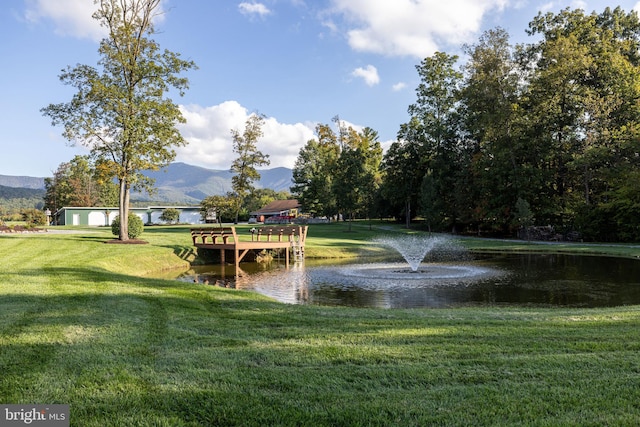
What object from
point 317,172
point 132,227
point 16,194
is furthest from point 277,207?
point 16,194

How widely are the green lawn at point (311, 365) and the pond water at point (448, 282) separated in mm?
3596

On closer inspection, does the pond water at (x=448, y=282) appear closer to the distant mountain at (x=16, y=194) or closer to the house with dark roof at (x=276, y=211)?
the house with dark roof at (x=276, y=211)

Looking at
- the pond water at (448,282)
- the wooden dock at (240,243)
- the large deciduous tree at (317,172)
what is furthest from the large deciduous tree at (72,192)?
the pond water at (448,282)

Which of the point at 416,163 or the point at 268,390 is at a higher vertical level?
the point at 416,163

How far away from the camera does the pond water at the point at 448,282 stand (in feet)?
37.4

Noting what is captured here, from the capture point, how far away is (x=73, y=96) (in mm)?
20516

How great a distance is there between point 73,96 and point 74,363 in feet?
64.7

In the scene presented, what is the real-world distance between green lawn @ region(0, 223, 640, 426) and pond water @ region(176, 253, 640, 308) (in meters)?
3.60

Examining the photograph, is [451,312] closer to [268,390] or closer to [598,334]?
[598,334]

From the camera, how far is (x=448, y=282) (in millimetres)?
14203

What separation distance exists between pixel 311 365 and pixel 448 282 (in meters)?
10.8

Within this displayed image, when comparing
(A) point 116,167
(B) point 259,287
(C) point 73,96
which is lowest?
(B) point 259,287

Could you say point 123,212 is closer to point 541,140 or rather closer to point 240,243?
point 240,243

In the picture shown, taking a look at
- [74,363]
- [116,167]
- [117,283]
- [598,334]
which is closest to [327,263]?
[116,167]
